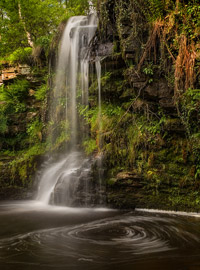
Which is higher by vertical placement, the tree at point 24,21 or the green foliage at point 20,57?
the tree at point 24,21

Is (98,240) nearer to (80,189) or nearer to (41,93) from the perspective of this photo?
(80,189)

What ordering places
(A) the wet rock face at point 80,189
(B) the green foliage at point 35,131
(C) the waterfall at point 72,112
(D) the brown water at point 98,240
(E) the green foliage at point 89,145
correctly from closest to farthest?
(D) the brown water at point 98,240 < (A) the wet rock face at point 80,189 < (C) the waterfall at point 72,112 < (E) the green foliage at point 89,145 < (B) the green foliage at point 35,131

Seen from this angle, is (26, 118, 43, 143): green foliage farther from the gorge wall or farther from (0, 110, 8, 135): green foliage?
the gorge wall

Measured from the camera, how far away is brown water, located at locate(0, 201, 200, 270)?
3.17m

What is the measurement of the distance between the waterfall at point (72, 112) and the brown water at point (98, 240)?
66 centimetres

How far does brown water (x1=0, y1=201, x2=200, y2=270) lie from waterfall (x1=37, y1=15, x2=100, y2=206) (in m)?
0.66

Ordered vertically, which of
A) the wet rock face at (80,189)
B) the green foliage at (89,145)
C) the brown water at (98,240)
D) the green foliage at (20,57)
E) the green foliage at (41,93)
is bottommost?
the brown water at (98,240)

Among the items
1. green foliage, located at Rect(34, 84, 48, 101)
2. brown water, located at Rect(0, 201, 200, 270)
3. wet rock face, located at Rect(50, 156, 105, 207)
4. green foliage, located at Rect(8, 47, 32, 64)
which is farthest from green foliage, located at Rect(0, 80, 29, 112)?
brown water, located at Rect(0, 201, 200, 270)

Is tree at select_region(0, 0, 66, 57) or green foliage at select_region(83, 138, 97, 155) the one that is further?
tree at select_region(0, 0, 66, 57)

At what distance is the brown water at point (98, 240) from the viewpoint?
10.4 feet

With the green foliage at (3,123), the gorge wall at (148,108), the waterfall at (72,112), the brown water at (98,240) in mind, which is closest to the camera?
the brown water at (98,240)

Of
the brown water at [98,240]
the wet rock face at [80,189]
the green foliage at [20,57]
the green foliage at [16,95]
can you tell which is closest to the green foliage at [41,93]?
the green foliage at [16,95]

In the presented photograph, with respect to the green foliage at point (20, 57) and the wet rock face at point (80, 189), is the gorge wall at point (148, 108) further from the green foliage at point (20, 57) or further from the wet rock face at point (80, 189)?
the green foliage at point (20, 57)

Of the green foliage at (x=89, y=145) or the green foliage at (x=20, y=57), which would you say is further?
the green foliage at (x=20, y=57)
